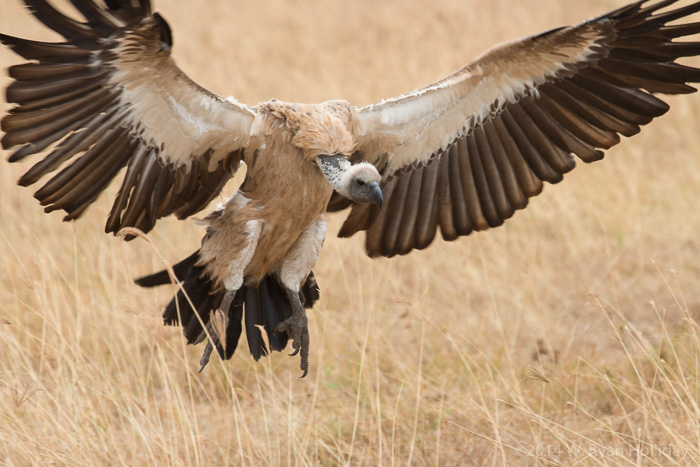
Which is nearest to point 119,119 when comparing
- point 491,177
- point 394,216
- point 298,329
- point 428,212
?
point 298,329

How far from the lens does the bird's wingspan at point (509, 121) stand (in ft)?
13.8

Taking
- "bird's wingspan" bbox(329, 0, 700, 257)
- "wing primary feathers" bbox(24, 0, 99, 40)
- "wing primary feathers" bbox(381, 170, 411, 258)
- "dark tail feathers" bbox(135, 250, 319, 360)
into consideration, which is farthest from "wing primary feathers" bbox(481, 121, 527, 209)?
"wing primary feathers" bbox(24, 0, 99, 40)

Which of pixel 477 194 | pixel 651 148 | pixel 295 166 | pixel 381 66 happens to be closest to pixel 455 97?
pixel 477 194

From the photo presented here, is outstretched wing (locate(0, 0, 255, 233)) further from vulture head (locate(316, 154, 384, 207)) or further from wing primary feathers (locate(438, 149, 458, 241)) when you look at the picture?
wing primary feathers (locate(438, 149, 458, 241))

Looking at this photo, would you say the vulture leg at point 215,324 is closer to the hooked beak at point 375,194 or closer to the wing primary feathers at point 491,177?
the hooked beak at point 375,194

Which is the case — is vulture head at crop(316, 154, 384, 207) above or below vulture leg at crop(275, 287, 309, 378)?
above

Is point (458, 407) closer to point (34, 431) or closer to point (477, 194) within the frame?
point (477, 194)

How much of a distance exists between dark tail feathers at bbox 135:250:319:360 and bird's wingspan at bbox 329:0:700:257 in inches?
23.5

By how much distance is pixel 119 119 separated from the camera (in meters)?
3.93

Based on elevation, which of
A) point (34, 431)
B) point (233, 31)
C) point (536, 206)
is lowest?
point (34, 431)

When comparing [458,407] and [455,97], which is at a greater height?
[455,97]

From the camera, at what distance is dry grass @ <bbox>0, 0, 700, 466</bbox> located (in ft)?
12.5

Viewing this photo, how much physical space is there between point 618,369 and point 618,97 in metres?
1.59

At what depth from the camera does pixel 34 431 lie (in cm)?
399
